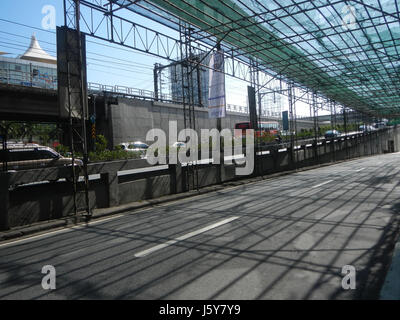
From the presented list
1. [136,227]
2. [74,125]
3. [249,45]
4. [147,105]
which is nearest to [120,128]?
[147,105]

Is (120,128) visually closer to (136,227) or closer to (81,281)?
(136,227)

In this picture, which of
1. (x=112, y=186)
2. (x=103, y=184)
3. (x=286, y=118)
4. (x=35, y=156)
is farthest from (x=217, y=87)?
(x=286, y=118)

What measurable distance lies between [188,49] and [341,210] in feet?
35.4

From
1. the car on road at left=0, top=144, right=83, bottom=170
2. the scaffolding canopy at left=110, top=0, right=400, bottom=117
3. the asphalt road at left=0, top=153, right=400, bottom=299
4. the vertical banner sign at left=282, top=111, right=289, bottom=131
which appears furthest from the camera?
the vertical banner sign at left=282, top=111, right=289, bottom=131

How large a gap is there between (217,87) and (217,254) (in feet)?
44.2

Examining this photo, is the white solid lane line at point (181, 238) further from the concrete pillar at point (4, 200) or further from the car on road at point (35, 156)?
the car on road at point (35, 156)

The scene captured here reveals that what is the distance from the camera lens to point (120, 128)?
→ 37469 mm

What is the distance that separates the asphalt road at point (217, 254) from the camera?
429cm

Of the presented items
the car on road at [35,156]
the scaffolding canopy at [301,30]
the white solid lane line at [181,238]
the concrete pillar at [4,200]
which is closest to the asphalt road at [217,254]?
the white solid lane line at [181,238]

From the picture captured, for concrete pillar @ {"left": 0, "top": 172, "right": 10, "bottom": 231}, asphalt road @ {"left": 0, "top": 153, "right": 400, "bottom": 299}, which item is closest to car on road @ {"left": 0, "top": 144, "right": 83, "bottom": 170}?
concrete pillar @ {"left": 0, "top": 172, "right": 10, "bottom": 231}

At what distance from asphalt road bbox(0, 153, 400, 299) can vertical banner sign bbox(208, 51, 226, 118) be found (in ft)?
29.0

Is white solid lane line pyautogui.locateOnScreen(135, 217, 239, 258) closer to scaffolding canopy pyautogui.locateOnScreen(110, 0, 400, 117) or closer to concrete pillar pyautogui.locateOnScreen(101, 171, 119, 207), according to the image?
concrete pillar pyautogui.locateOnScreen(101, 171, 119, 207)

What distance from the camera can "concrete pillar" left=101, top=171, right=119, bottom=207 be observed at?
33.7 ft

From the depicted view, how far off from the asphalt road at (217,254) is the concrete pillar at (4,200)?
3.02 feet
